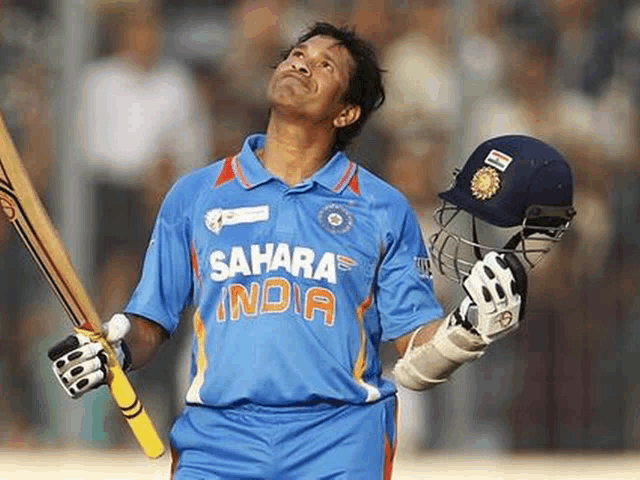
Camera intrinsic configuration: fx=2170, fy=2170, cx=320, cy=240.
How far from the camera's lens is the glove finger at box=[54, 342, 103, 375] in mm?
5699

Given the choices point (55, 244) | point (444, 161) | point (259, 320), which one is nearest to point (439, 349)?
point (259, 320)

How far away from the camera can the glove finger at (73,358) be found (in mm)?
5699

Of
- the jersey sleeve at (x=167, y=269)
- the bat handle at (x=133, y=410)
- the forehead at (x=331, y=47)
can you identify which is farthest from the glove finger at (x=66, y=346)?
the forehead at (x=331, y=47)

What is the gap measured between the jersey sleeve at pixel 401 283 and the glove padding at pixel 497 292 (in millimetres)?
399

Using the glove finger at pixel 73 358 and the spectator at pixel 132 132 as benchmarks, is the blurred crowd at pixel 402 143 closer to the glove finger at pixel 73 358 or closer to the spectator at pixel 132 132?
the spectator at pixel 132 132

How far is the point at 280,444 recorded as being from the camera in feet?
18.7

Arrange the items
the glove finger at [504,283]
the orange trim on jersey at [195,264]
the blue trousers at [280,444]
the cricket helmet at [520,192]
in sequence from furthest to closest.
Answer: the orange trim on jersey at [195,264], the blue trousers at [280,444], the cricket helmet at [520,192], the glove finger at [504,283]

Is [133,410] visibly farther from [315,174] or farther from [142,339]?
[315,174]

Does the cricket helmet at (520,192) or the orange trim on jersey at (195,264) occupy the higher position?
the cricket helmet at (520,192)

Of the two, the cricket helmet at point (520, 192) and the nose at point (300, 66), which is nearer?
the cricket helmet at point (520, 192)

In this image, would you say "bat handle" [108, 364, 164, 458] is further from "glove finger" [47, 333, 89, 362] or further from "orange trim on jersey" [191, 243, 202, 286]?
"orange trim on jersey" [191, 243, 202, 286]

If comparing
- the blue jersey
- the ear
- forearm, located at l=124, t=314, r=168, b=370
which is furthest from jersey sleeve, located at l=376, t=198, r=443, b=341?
forearm, located at l=124, t=314, r=168, b=370

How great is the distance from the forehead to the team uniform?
13.4 inches

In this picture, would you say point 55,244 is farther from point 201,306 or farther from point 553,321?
point 553,321
